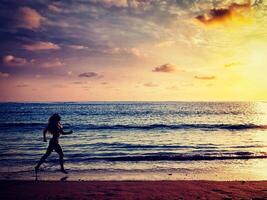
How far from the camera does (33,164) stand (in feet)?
47.3

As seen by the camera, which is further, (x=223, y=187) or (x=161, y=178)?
(x=161, y=178)

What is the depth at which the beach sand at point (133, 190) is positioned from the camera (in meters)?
8.35

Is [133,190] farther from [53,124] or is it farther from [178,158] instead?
[178,158]

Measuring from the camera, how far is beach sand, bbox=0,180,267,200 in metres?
8.35

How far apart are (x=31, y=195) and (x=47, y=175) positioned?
368cm

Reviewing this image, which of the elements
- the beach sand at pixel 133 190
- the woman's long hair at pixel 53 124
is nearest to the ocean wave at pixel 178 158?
the woman's long hair at pixel 53 124

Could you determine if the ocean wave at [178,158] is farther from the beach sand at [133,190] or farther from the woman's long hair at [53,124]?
the beach sand at [133,190]

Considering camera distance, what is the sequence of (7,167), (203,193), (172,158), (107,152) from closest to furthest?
(203,193) → (7,167) → (172,158) → (107,152)

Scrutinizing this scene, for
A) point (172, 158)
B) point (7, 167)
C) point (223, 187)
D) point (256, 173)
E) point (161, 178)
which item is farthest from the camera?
point (172, 158)

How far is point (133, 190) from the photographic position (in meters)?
9.09

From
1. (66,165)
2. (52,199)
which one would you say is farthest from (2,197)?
(66,165)

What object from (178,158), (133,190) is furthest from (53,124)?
(178,158)

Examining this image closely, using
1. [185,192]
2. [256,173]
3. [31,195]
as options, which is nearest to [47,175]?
[31,195]

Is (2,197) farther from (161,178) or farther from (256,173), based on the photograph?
(256,173)
